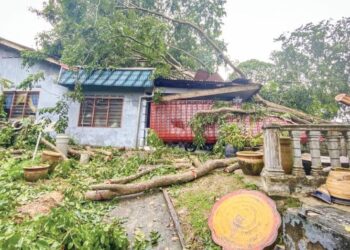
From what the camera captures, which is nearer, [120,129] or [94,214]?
[94,214]

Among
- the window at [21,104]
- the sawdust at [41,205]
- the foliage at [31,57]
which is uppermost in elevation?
the foliage at [31,57]

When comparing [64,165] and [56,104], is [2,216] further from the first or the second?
[56,104]

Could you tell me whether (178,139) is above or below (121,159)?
above

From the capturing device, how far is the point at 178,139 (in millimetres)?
9250

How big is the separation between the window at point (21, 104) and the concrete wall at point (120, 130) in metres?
2.72

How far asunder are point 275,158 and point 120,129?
809cm

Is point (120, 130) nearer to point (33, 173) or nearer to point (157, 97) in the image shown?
point (157, 97)

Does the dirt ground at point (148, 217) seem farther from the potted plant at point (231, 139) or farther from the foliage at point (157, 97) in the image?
the foliage at point (157, 97)

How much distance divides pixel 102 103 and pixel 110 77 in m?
1.42

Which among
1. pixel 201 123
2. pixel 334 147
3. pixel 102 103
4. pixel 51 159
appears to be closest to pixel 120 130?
pixel 102 103

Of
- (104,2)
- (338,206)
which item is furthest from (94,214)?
(104,2)

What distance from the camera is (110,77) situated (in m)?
10.4

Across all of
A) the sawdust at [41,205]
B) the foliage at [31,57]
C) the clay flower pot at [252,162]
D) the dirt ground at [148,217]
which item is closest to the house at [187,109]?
the clay flower pot at [252,162]

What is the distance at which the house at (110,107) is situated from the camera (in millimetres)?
10211
